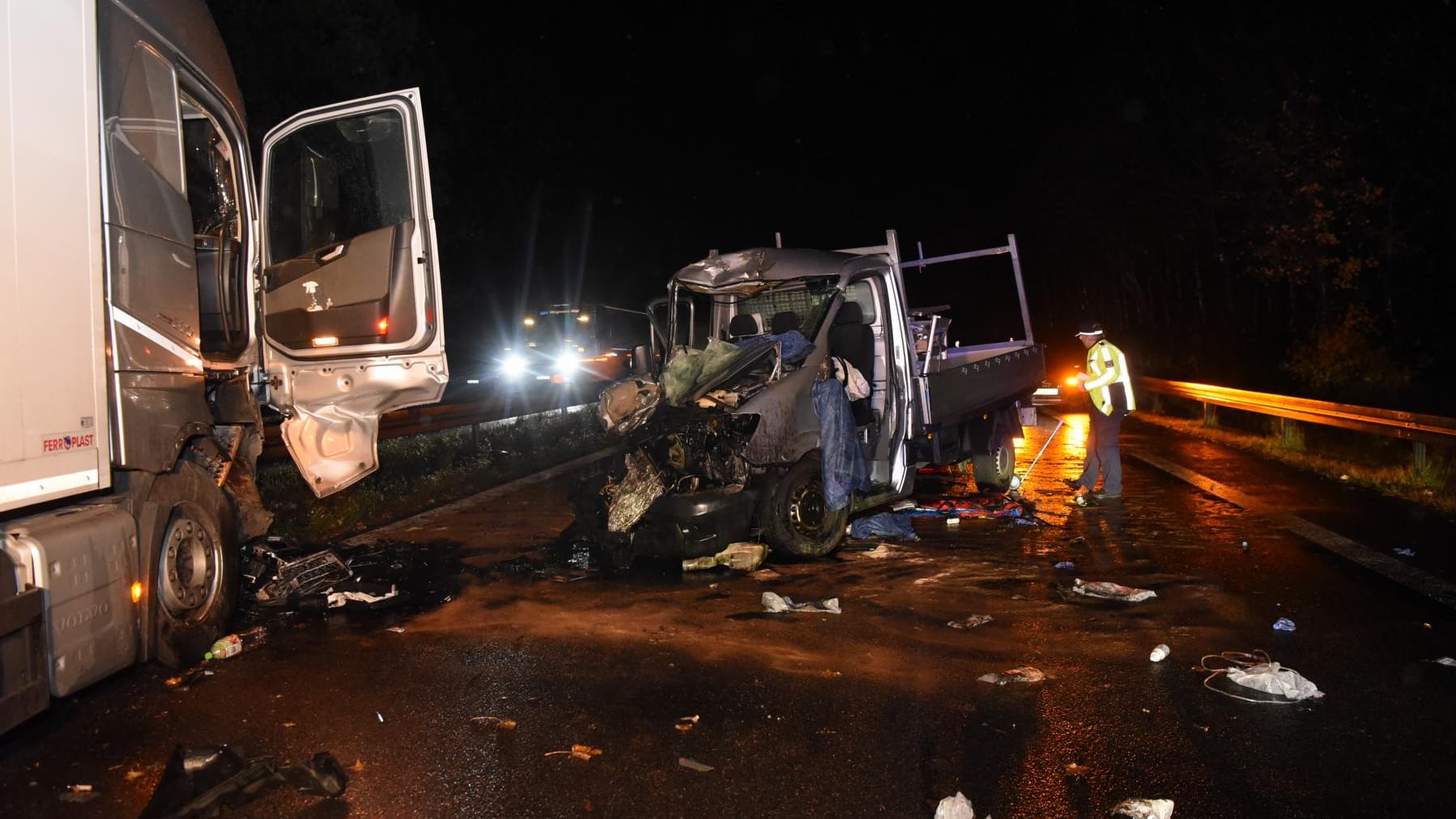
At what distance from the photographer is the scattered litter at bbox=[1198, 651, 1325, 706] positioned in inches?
179

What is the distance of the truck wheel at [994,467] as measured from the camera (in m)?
10.4

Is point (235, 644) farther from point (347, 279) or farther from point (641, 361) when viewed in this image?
point (641, 361)

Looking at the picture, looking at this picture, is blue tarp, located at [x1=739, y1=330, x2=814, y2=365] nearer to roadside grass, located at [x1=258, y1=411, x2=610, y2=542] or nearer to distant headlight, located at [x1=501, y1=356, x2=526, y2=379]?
roadside grass, located at [x1=258, y1=411, x2=610, y2=542]

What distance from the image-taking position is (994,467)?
34.3 feet

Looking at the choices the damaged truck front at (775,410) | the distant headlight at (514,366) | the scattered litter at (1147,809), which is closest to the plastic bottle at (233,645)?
the damaged truck front at (775,410)

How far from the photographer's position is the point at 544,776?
385 cm

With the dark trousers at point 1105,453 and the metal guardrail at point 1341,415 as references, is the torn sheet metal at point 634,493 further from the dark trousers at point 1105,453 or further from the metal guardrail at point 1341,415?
the metal guardrail at point 1341,415

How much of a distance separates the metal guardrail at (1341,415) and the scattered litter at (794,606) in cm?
720

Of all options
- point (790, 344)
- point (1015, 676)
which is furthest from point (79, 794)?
point (790, 344)

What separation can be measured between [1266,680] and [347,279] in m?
5.30

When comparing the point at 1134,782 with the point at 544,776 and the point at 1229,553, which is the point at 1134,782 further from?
the point at 1229,553

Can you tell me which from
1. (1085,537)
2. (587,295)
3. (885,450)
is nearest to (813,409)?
(885,450)

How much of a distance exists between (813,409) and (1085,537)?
2399mm

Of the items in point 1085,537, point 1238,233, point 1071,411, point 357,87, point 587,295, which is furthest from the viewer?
point 587,295
